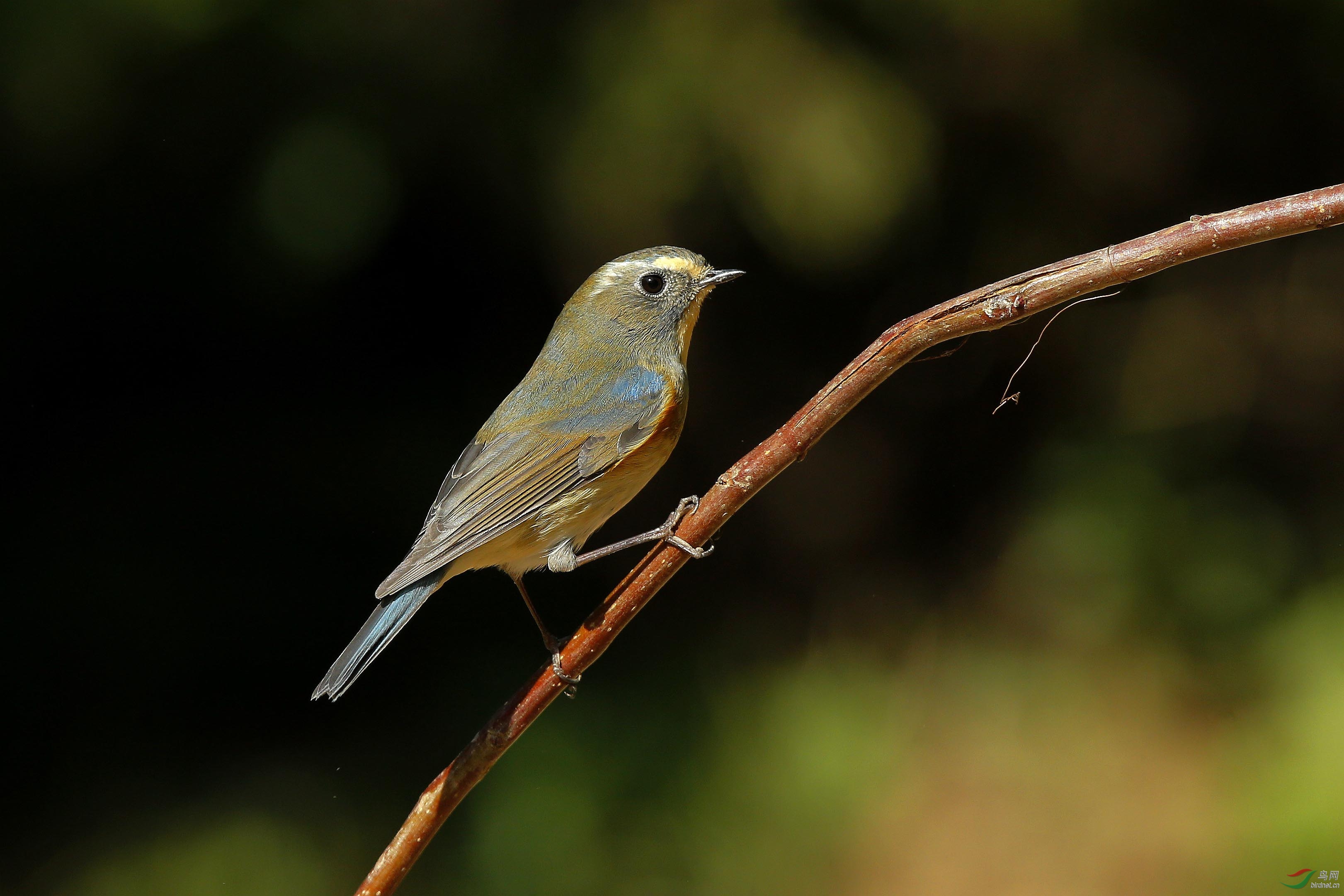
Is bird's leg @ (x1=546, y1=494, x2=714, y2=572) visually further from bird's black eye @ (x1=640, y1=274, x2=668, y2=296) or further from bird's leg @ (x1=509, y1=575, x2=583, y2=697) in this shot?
bird's black eye @ (x1=640, y1=274, x2=668, y2=296)

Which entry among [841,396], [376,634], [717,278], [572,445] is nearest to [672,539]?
[841,396]

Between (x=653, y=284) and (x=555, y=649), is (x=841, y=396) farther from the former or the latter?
(x=653, y=284)

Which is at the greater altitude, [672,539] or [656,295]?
[656,295]

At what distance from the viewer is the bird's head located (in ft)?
11.3

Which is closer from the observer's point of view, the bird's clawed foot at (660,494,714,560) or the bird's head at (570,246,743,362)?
the bird's clawed foot at (660,494,714,560)

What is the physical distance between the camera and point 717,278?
11.2ft

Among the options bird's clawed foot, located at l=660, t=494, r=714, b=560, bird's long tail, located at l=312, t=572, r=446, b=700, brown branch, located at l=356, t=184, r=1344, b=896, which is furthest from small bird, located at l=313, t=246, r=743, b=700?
brown branch, located at l=356, t=184, r=1344, b=896

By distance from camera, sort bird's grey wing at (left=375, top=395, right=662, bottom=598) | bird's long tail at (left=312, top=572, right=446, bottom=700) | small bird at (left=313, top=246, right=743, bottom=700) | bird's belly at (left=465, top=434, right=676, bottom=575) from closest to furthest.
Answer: bird's long tail at (left=312, top=572, right=446, bottom=700) < small bird at (left=313, top=246, right=743, bottom=700) < bird's grey wing at (left=375, top=395, right=662, bottom=598) < bird's belly at (left=465, top=434, right=676, bottom=575)

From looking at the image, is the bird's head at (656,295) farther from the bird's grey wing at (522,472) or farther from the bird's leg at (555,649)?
the bird's leg at (555,649)

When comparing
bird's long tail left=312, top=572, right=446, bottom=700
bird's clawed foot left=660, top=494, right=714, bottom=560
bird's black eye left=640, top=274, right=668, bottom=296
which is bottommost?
bird's long tail left=312, top=572, right=446, bottom=700

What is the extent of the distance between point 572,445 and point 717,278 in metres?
0.76

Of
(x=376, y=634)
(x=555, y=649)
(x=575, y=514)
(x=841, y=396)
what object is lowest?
(x=555, y=649)

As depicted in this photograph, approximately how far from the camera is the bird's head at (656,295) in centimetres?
344

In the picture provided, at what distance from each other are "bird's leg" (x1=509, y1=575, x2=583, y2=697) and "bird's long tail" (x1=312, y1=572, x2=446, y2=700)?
396 millimetres
